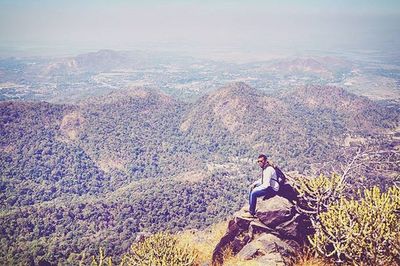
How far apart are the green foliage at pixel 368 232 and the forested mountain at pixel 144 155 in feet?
165

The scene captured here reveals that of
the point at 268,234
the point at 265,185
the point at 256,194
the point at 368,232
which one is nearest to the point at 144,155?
the point at 256,194

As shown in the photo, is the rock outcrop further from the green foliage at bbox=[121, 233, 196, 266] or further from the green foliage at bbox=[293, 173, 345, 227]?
the green foliage at bbox=[121, 233, 196, 266]

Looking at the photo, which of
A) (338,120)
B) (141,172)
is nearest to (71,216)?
(141,172)

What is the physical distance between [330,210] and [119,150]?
399ft

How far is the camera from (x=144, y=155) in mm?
133375

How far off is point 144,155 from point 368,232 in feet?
401

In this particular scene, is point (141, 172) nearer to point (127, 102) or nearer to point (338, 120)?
point (127, 102)

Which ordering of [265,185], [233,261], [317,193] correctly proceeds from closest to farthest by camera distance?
[233,261] → [317,193] → [265,185]

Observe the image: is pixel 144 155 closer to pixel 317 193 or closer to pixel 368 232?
pixel 317 193

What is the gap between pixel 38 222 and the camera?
250 ft

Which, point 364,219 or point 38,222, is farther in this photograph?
point 38,222

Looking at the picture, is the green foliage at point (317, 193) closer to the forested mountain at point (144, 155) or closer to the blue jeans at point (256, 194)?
the blue jeans at point (256, 194)

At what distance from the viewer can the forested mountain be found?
7475 cm

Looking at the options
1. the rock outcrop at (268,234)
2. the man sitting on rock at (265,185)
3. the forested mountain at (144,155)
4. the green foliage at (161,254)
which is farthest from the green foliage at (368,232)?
the forested mountain at (144,155)
